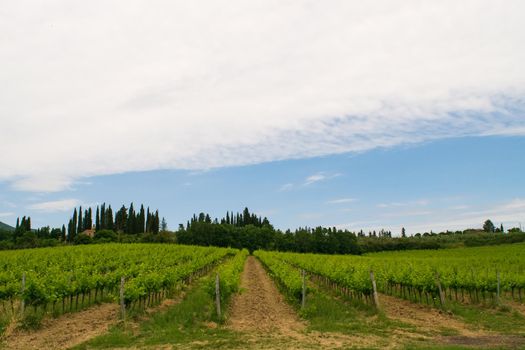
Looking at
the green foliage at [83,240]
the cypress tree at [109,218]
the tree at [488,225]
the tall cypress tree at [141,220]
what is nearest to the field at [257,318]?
the green foliage at [83,240]

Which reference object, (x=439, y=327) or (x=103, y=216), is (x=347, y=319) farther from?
(x=103, y=216)

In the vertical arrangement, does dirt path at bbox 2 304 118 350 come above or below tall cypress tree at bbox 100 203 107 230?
below

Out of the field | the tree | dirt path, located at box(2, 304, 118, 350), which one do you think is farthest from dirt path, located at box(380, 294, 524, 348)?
the tree

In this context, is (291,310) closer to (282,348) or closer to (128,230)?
(282,348)

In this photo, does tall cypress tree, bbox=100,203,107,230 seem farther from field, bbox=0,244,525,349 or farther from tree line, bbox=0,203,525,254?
field, bbox=0,244,525,349

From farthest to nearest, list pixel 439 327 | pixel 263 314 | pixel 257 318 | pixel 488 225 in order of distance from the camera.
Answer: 1. pixel 488 225
2. pixel 263 314
3. pixel 257 318
4. pixel 439 327

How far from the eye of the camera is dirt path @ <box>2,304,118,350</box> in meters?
13.1

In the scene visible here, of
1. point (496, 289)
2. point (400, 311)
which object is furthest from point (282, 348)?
point (496, 289)

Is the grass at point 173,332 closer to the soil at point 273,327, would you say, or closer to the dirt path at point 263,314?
the soil at point 273,327

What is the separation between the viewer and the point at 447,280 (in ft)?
72.4

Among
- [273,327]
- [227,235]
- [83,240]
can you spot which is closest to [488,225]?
[227,235]

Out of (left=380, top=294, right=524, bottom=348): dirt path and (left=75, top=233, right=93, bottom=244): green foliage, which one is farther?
(left=75, top=233, right=93, bottom=244): green foliage

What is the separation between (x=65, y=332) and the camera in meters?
14.7

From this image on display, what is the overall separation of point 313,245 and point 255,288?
261 feet
